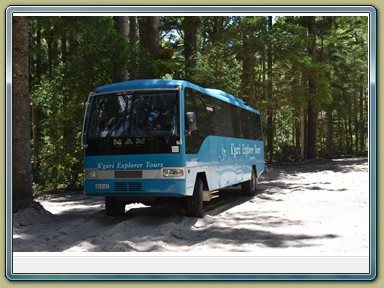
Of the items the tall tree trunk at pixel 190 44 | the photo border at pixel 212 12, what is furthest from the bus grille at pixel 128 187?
the tall tree trunk at pixel 190 44

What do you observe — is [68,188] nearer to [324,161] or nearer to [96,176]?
[96,176]

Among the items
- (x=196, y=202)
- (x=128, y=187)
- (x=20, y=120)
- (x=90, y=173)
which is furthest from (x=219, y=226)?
(x=20, y=120)

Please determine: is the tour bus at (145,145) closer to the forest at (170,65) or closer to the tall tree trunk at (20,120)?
the tall tree trunk at (20,120)

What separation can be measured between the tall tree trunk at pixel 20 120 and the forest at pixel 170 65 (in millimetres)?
25

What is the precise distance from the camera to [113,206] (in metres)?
13.1

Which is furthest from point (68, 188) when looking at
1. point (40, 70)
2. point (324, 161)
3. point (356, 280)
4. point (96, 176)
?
point (324, 161)

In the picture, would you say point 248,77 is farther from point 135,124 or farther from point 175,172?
point 175,172

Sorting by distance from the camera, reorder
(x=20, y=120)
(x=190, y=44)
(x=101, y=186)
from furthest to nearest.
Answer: (x=190, y=44) < (x=20, y=120) < (x=101, y=186)

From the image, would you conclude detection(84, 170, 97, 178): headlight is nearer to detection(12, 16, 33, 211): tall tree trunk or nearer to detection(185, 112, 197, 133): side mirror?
detection(12, 16, 33, 211): tall tree trunk

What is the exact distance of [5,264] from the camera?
697 cm

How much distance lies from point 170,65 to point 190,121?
399 inches

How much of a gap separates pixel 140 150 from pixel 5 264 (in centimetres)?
530

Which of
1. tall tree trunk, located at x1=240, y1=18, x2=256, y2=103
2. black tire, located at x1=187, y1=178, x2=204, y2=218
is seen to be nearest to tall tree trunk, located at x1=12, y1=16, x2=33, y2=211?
black tire, located at x1=187, y1=178, x2=204, y2=218

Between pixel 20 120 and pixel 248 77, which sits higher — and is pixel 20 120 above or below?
below
